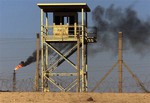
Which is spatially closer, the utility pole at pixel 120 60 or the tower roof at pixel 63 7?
the utility pole at pixel 120 60

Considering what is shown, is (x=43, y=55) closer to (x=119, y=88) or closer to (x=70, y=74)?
(x=70, y=74)

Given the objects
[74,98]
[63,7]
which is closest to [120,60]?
[74,98]

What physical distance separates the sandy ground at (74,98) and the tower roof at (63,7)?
13358 mm

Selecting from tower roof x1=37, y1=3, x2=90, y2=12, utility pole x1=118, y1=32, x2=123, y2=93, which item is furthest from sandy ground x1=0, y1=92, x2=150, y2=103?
tower roof x1=37, y1=3, x2=90, y2=12

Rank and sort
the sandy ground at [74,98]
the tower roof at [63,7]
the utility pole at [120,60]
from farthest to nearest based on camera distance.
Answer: the tower roof at [63,7], the utility pole at [120,60], the sandy ground at [74,98]

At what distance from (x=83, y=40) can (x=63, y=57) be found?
2479 mm

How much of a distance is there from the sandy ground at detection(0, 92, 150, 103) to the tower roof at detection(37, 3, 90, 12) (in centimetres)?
1336

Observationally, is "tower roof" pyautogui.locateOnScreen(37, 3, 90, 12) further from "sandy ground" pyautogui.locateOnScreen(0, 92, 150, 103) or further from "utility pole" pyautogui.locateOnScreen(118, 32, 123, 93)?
"sandy ground" pyautogui.locateOnScreen(0, 92, 150, 103)

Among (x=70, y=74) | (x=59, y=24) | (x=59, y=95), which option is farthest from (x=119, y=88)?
(x=59, y=24)

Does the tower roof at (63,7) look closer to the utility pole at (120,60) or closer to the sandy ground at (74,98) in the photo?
the utility pole at (120,60)

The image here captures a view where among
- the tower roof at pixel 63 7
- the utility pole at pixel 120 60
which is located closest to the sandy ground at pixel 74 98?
the utility pole at pixel 120 60

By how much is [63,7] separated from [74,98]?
14.4m

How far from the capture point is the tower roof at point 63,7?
38000 mm

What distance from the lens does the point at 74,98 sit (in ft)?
83.1
